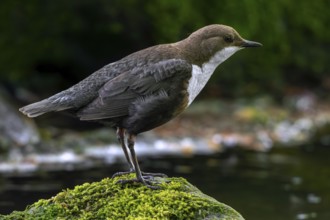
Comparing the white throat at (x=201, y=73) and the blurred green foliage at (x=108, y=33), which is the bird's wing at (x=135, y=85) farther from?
the blurred green foliage at (x=108, y=33)

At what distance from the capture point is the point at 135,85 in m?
5.30

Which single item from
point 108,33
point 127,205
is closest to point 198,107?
point 108,33

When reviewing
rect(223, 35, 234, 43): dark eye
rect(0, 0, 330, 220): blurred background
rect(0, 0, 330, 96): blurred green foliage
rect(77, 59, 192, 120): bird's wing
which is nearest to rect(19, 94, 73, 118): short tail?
rect(77, 59, 192, 120): bird's wing

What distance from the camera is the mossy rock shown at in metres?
4.64

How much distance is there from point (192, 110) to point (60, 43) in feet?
8.86

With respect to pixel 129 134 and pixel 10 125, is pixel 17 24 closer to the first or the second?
pixel 10 125

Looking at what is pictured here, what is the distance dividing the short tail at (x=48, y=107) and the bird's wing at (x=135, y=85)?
198 mm

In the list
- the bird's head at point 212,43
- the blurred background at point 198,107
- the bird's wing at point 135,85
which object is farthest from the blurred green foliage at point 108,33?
the bird's wing at point 135,85

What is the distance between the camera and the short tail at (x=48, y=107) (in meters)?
5.32

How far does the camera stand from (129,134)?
5.28 meters

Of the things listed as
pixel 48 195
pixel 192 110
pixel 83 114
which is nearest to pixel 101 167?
pixel 48 195

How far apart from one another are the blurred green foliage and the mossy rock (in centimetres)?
776

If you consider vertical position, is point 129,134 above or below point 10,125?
below

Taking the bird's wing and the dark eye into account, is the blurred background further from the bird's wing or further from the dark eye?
the bird's wing
